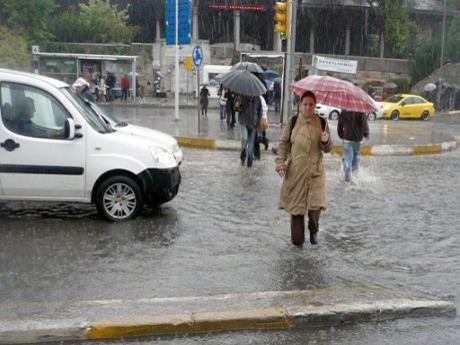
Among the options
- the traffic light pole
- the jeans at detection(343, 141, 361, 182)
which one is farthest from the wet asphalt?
the traffic light pole

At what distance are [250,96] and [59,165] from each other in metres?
5.16

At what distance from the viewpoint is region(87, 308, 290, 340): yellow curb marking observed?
4.50m

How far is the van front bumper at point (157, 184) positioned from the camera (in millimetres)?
7707

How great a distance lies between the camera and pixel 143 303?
16.3 ft

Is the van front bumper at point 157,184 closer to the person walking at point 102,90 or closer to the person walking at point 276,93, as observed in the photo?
the person walking at point 276,93

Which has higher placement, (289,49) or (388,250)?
(289,49)

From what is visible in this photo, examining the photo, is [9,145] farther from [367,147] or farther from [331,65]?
[331,65]

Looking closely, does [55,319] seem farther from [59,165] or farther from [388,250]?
[388,250]

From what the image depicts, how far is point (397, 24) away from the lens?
50625mm

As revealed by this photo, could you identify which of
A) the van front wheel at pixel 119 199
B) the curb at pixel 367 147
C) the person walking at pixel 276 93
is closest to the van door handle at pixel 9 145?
the van front wheel at pixel 119 199

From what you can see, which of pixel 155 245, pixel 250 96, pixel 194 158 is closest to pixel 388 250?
pixel 155 245

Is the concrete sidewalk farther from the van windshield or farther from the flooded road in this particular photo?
the van windshield

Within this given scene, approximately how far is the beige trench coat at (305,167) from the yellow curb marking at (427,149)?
1117cm

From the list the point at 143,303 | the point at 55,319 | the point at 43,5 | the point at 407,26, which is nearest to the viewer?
the point at 55,319
